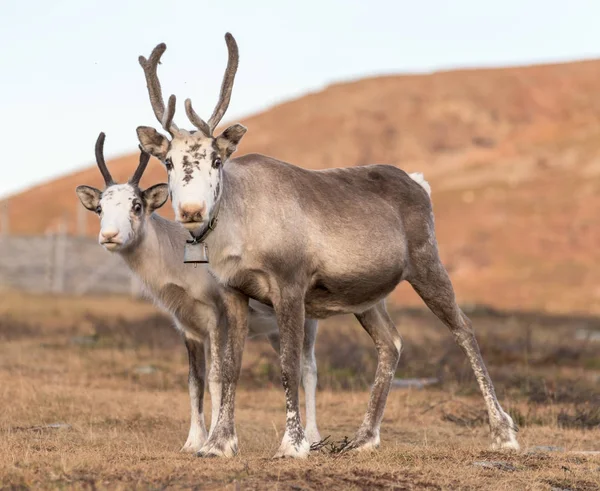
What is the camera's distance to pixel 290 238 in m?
8.31

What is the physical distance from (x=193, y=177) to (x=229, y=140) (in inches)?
18.6

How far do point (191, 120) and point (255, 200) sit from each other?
2.66 ft

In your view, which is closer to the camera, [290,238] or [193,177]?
[193,177]

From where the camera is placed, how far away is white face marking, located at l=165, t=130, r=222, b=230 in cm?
774

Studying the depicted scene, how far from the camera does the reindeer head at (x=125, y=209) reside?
9.61m

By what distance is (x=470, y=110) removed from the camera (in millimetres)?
81812

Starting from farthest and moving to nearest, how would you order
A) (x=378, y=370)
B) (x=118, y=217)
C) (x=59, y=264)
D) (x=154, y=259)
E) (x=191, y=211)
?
(x=59, y=264), (x=154, y=259), (x=118, y=217), (x=378, y=370), (x=191, y=211)

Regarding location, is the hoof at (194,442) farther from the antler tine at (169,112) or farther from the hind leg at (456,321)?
the antler tine at (169,112)

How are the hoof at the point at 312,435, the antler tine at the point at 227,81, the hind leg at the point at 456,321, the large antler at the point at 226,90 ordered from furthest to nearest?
the hoof at the point at 312,435 < the hind leg at the point at 456,321 < the antler tine at the point at 227,81 < the large antler at the point at 226,90

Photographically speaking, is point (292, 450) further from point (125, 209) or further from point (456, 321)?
point (125, 209)

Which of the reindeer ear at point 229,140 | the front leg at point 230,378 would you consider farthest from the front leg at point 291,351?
the reindeer ear at point 229,140

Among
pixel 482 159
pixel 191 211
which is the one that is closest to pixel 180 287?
pixel 191 211

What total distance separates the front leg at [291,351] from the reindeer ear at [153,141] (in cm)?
148

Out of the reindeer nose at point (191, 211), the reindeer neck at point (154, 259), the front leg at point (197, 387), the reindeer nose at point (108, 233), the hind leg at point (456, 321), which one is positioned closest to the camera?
the reindeer nose at point (191, 211)
